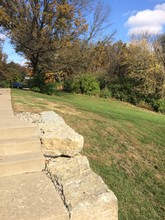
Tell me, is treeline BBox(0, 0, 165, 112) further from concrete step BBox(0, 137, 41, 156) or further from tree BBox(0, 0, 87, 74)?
concrete step BBox(0, 137, 41, 156)

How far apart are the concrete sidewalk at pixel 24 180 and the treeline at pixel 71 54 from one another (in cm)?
→ 967

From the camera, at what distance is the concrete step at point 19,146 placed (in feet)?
10.2

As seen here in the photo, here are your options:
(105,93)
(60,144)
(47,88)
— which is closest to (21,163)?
(60,144)

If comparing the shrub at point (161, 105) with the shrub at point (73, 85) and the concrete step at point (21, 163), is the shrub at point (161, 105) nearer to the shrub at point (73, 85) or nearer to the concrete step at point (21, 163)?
the shrub at point (73, 85)

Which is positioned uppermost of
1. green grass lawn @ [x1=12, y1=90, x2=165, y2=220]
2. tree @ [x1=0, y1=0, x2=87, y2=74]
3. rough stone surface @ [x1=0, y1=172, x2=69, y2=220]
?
tree @ [x1=0, y1=0, x2=87, y2=74]

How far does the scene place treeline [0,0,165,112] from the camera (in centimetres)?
1237

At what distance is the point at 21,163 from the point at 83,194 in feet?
3.07

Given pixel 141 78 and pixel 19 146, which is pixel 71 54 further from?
pixel 19 146

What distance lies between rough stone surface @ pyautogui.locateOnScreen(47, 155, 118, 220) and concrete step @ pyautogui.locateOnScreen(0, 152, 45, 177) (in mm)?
161

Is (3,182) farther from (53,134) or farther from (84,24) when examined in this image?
(84,24)

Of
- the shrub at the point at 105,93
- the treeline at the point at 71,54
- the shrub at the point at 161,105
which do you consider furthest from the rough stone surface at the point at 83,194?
the shrub at the point at 105,93

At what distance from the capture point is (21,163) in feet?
9.50

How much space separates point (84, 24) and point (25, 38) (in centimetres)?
343

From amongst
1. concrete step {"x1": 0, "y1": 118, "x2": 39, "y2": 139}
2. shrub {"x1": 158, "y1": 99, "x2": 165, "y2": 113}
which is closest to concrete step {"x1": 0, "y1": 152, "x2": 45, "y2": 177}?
concrete step {"x1": 0, "y1": 118, "x2": 39, "y2": 139}
